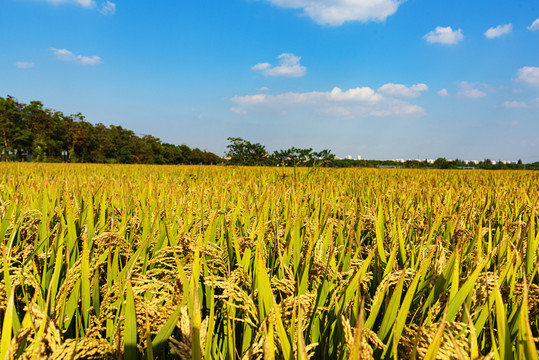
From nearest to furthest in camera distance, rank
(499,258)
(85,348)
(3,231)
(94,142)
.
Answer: (85,348) → (499,258) → (3,231) → (94,142)

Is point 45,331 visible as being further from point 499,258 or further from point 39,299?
point 499,258

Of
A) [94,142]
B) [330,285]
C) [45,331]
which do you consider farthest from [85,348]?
[94,142]

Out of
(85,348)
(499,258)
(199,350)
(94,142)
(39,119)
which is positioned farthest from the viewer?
(94,142)

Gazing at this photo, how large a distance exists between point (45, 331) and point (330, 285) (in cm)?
68

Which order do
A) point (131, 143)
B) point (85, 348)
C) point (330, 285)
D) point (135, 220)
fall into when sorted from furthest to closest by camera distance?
point (131, 143)
point (135, 220)
point (330, 285)
point (85, 348)

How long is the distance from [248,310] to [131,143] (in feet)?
225

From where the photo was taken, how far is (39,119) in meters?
47.8

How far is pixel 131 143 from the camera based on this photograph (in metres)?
61.4

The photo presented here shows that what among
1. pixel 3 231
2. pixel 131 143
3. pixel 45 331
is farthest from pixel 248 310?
pixel 131 143

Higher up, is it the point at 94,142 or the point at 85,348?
the point at 94,142

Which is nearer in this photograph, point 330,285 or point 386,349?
point 386,349

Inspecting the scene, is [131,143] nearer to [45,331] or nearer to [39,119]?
[39,119]

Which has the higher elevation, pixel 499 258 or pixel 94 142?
pixel 94 142

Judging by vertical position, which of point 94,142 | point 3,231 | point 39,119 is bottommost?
point 3,231
